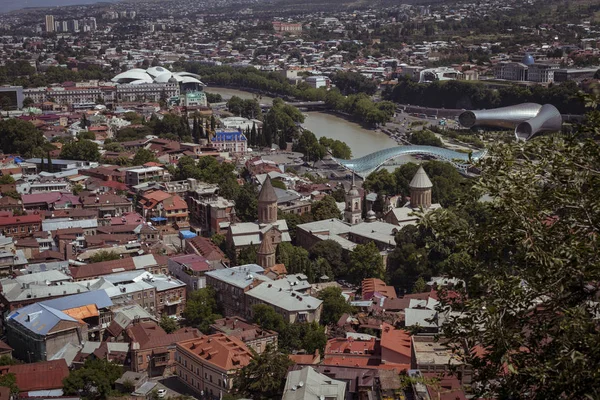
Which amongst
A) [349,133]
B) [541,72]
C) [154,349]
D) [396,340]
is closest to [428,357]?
[396,340]

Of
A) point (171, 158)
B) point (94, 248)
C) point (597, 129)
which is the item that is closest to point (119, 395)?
point (94, 248)

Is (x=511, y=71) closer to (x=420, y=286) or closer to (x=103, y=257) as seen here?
(x=420, y=286)

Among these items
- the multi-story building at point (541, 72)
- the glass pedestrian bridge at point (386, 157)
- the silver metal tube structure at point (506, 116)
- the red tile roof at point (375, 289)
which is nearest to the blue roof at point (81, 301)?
the red tile roof at point (375, 289)

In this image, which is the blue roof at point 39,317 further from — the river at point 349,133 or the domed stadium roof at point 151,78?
the domed stadium roof at point 151,78

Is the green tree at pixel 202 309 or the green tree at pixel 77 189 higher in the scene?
the green tree at pixel 77 189

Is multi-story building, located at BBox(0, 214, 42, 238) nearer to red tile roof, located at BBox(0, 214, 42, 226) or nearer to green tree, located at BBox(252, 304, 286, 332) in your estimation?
red tile roof, located at BBox(0, 214, 42, 226)
